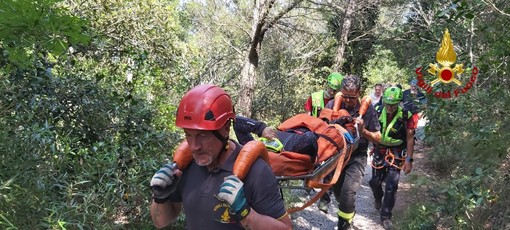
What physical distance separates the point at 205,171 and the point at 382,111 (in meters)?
4.85

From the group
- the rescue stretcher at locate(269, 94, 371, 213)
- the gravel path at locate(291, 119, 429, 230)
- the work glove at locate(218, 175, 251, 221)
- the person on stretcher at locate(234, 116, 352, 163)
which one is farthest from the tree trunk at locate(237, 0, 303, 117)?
the work glove at locate(218, 175, 251, 221)

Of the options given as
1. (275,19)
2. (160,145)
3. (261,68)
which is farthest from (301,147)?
(261,68)

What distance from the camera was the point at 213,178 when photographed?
7.93 ft

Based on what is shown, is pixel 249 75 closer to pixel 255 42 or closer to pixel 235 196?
pixel 255 42

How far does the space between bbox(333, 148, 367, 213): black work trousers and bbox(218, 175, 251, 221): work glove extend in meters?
3.48

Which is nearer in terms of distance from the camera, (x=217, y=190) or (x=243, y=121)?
(x=217, y=190)

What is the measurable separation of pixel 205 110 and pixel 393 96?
4532 mm

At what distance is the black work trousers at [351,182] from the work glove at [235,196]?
3.48 metres

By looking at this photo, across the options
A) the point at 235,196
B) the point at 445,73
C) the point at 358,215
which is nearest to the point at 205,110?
the point at 235,196

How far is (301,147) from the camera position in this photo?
4156 mm

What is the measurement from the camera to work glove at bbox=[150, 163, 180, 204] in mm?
2332

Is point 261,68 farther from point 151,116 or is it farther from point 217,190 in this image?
point 217,190

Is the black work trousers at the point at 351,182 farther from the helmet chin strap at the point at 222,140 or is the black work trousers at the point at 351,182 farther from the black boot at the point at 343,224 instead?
the helmet chin strap at the point at 222,140

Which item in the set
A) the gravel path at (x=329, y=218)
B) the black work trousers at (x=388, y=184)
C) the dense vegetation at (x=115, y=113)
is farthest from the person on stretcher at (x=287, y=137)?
the black work trousers at (x=388, y=184)
